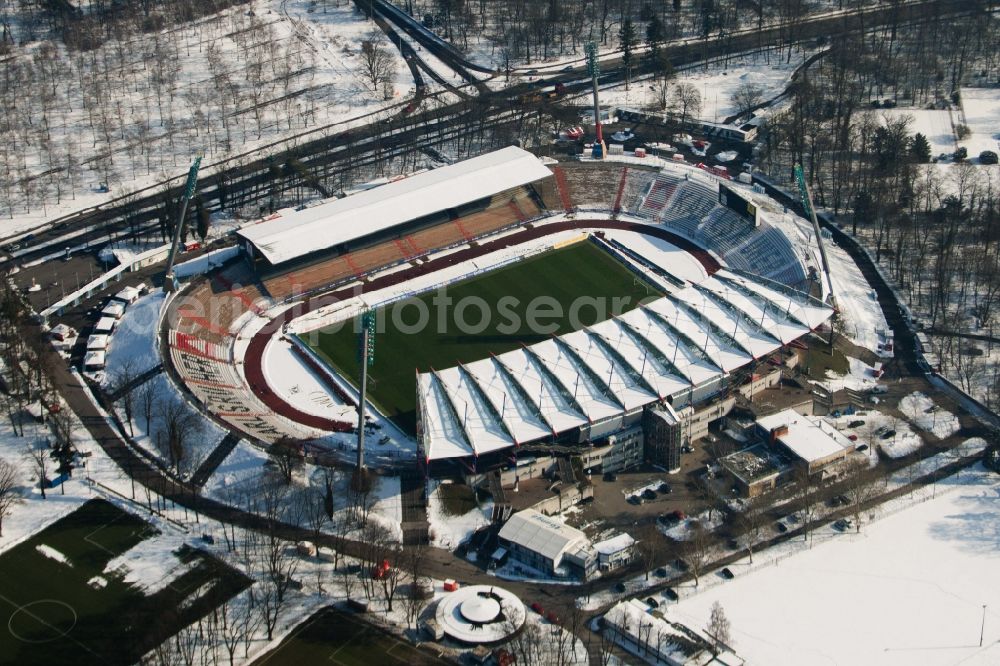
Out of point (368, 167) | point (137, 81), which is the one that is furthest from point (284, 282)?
point (137, 81)

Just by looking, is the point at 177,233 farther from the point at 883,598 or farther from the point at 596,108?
the point at 883,598

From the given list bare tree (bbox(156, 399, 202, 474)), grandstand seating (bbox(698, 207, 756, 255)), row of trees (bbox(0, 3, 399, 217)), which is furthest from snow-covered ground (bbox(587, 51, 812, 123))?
bare tree (bbox(156, 399, 202, 474))

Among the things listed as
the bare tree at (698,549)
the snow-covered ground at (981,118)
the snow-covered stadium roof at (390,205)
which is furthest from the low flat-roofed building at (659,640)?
the snow-covered ground at (981,118)

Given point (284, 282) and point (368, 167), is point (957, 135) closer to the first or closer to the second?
point (368, 167)

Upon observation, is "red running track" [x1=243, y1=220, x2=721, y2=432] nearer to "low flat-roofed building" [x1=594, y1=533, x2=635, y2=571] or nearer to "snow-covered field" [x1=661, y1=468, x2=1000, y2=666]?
"low flat-roofed building" [x1=594, y1=533, x2=635, y2=571]

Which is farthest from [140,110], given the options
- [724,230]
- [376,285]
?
[724,230]

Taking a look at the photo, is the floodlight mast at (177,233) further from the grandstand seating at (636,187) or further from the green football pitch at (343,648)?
the green football pitch at (343,648)

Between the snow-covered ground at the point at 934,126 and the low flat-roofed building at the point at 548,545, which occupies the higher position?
the snow-covered ground at the point at 934,126
